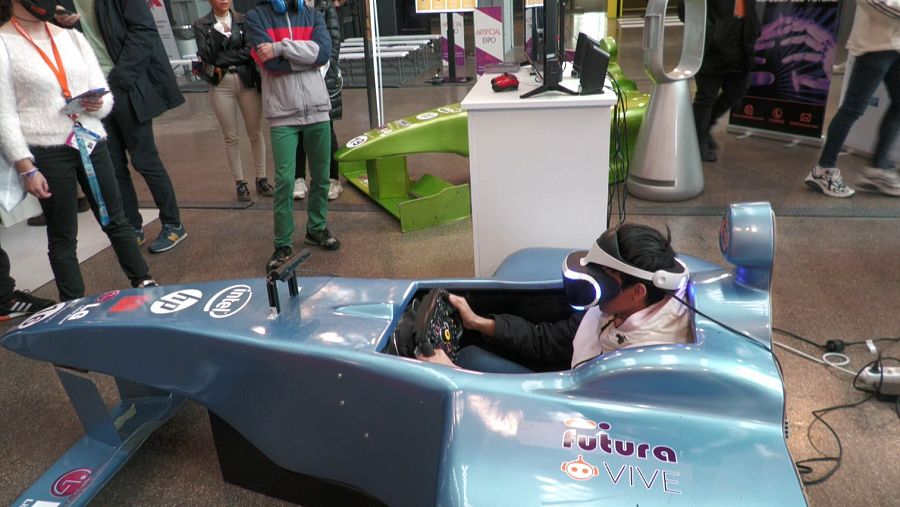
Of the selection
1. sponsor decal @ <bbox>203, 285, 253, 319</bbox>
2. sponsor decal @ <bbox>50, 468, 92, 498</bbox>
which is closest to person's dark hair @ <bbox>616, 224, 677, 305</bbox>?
sponsor decal @ <bbox>203, 285, 253, 319</bbox>

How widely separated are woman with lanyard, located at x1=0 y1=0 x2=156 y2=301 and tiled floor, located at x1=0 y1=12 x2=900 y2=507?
2.15ft

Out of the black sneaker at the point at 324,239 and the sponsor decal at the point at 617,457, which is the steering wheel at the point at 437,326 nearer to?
the sponsor decal at the point at 617,457

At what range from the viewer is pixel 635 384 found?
1.50 m

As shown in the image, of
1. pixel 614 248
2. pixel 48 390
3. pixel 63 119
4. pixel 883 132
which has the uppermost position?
pixel 63 119

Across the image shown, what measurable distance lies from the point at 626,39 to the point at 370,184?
10.5 m

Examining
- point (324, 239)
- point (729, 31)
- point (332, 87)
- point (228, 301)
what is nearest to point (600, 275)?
point (228, 301)

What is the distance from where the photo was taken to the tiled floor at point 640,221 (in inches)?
84.7

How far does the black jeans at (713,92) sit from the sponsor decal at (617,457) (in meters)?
3.91

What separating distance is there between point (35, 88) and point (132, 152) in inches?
45.7

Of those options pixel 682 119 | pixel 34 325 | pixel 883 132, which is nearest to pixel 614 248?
pixel 34 325

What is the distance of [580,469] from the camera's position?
1372mm

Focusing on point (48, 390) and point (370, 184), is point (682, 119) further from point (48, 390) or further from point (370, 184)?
point (48, 390)

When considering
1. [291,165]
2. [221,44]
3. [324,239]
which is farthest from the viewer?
[221,44]

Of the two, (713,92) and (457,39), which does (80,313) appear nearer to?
(713,92)
